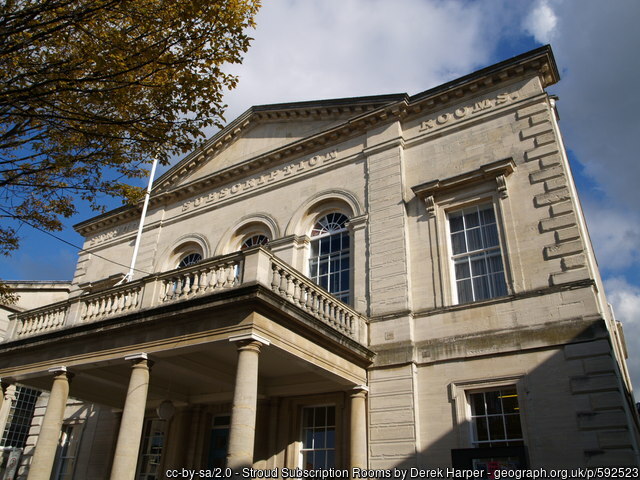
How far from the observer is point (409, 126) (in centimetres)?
1716

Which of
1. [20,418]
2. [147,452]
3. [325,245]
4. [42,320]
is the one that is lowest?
[147,452]

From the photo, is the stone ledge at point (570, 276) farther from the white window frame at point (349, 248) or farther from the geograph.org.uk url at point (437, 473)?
the white window frame at point (349, 248)

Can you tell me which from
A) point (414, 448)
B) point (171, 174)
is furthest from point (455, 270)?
point (171, 174)

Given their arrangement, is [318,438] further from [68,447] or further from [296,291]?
[68,447]

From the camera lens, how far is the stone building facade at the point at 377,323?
11453 millimetres

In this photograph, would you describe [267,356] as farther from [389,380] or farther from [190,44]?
[190,44]

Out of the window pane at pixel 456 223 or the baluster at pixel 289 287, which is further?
the window pane at pixel 456 223

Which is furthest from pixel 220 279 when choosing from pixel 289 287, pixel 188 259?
pixel 188 259

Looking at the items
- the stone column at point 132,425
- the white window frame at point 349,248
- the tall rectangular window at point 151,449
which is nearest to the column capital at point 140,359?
the stone column at point 132,425

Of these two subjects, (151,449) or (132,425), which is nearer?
(132,425)

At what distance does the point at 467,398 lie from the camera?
12.8 meters

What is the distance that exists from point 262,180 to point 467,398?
10.7 m

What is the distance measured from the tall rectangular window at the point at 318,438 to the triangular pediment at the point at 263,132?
9134mm

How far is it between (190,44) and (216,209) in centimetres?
1186
